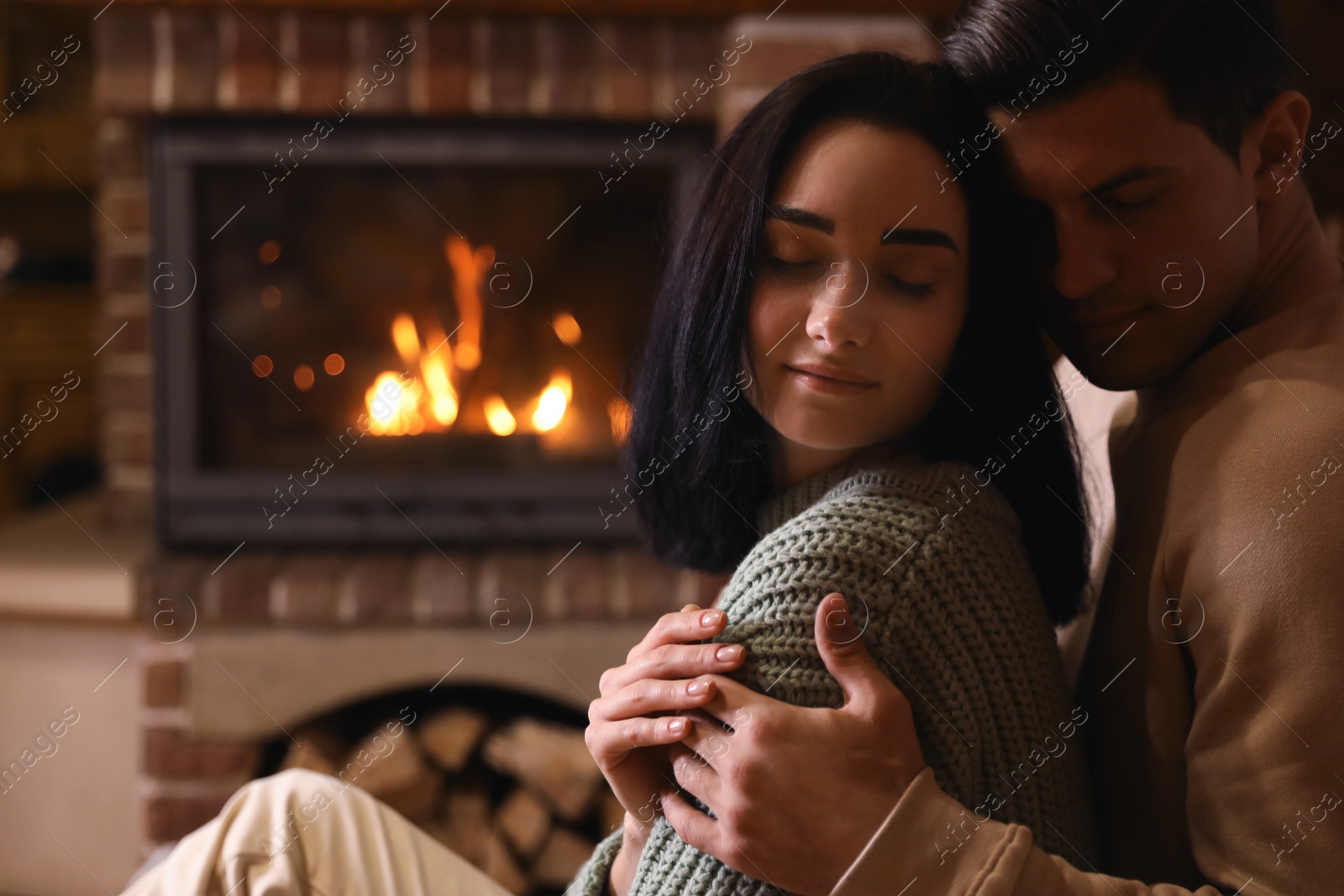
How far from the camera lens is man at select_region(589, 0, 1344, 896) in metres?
0.60

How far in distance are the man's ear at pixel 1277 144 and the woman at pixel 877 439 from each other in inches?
7.0

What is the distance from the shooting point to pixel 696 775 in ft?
2.13

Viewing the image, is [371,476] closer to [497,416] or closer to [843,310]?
[497,416]

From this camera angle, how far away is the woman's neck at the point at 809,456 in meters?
0.78

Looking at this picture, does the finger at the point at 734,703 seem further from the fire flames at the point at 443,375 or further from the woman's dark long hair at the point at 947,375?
the fire flames at the point at 443,375

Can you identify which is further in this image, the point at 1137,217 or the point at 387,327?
the point at 387,327

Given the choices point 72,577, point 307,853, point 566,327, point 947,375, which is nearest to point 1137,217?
point 947,375

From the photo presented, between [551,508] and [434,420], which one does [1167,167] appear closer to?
[551,508]

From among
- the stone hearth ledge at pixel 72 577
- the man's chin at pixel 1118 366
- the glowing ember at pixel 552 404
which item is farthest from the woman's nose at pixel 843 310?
the stone hearth ledge at pixel 72 577

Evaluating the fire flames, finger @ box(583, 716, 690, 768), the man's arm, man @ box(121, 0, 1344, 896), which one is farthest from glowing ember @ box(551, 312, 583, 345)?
the man's arm

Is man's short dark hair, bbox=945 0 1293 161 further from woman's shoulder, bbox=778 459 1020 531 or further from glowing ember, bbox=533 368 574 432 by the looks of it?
glowing ember, bbox=533 368 574 432

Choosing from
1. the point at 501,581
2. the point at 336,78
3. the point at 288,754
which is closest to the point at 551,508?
the point at 501,581

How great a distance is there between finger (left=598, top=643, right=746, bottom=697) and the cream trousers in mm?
376

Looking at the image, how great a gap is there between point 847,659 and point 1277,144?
0.50 m
